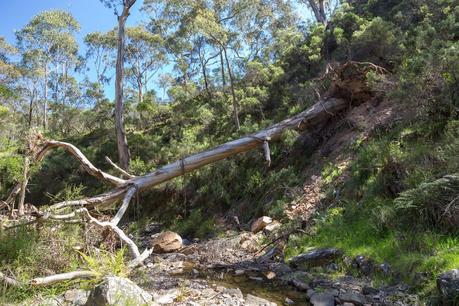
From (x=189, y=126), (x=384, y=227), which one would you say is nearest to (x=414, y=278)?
(x=384, y=227)

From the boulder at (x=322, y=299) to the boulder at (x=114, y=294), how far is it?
2161 mm

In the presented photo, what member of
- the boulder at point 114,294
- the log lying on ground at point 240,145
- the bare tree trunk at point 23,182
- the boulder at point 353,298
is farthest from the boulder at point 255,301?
the bare tree trunk at point 23,182

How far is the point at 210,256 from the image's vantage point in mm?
8438

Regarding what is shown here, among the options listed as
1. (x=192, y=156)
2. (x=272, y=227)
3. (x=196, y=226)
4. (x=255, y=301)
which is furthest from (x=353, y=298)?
(x=196, y=226)

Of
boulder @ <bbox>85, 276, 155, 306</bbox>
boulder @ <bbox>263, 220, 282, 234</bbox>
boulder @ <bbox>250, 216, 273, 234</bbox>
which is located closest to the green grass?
boulder @ <bbox>263, 220, 282, 234</bbox>

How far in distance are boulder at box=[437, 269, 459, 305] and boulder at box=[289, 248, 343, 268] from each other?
2486 mm

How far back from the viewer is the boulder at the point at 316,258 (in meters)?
6.71

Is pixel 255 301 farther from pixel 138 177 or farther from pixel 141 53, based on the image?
pixel 141 53

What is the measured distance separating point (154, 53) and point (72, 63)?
8812 mm

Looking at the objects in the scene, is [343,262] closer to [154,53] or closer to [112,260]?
[112,260]

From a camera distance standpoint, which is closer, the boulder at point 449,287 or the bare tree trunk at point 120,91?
the boulder at point 449,287

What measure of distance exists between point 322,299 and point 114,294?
106 inches

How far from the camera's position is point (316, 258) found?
6.85 meters

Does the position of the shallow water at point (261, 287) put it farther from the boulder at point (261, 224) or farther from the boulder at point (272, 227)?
the boulder at point (261, 224)
